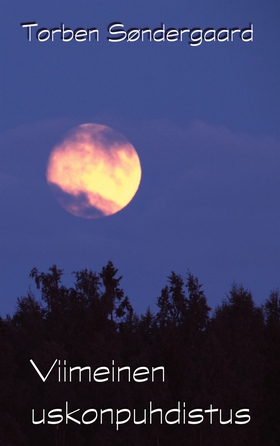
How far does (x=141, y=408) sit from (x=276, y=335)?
18.3 meters

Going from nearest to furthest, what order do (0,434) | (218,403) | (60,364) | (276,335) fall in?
(0,434)
(218,403)
(60,364)
(276,335)

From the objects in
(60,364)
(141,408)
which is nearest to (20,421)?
(60,364)

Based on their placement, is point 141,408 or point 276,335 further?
point 276,335

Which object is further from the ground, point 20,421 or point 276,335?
point 276,335

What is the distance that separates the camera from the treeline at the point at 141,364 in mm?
76000

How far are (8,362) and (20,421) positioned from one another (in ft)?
24.7

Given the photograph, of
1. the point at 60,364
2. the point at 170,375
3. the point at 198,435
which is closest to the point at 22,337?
the point at 60,364

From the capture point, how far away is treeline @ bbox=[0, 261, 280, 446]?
249 ft

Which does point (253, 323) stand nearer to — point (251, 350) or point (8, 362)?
point (251, 350)

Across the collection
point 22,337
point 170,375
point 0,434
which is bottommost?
point 0,434

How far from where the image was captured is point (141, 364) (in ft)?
259

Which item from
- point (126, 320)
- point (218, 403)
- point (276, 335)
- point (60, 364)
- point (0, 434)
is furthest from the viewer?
point (126, 320)

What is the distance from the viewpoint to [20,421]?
81.7 meters

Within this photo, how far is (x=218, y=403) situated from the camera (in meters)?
76.9
